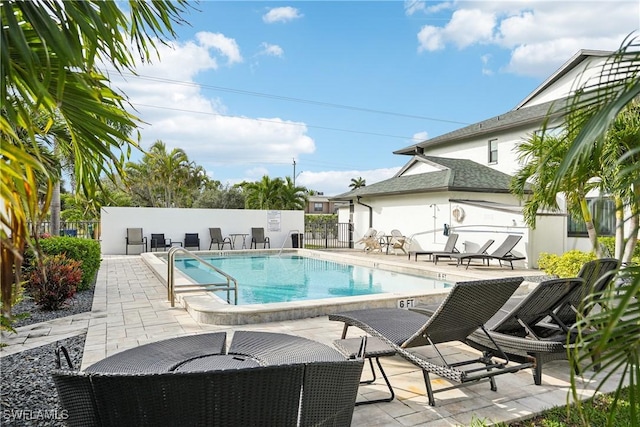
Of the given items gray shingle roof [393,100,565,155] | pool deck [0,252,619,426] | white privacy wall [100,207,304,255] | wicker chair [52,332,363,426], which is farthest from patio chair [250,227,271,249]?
wicker chair [52,332,363,426]

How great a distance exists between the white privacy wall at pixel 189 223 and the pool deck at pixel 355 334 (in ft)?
30.8

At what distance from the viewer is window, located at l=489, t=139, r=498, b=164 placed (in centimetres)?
1866

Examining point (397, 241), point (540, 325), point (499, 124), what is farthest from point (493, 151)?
point (540, 325)

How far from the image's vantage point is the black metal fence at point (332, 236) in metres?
20.7

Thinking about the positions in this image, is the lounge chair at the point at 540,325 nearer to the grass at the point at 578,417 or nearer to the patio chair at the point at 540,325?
the patio chair at the point at 540,325

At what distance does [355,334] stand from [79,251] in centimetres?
580

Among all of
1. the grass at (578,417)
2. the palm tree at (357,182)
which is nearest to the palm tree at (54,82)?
the grass at (578,417)

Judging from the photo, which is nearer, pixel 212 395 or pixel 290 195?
pixel 212 395

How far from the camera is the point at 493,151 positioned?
1881cm

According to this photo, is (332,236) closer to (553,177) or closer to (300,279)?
(300,279)

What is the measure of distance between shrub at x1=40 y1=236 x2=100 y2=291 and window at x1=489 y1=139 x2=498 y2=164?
1623cm

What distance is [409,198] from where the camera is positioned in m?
17.2

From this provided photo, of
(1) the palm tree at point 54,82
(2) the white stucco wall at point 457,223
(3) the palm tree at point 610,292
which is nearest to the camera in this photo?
(3) the palm tree at point 610,292

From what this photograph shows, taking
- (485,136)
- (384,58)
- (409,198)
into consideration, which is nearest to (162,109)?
(384,58)
